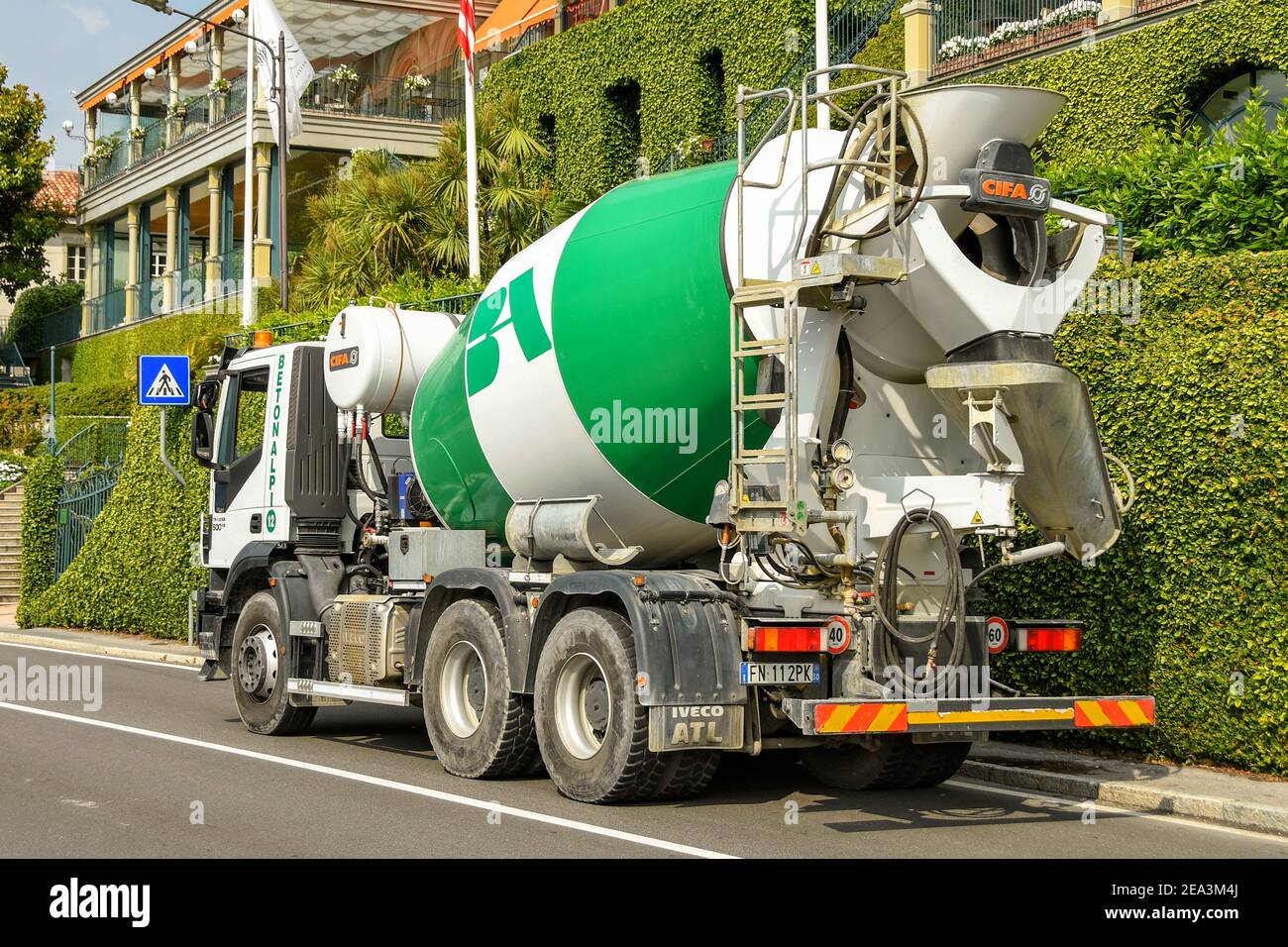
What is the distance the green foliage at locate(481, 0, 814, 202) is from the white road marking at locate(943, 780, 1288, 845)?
1933cm

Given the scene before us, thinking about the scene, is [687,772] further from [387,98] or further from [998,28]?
[387,98]

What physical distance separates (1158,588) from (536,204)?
17024 mm

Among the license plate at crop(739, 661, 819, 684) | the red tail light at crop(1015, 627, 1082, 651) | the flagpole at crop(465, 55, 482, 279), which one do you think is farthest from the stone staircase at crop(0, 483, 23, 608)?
the red tail light at crop(1015, 627, 1082, 651)

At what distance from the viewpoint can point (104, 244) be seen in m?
50.6

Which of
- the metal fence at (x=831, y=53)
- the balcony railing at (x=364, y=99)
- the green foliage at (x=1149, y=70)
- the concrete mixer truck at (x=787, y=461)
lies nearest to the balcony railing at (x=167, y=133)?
the balcony railing at (x=364, y=99)

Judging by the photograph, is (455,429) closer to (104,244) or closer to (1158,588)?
(1158,588)

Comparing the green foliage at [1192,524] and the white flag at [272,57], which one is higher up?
the white flag at [272,57]

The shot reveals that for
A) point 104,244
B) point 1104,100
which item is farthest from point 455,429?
point 104,244

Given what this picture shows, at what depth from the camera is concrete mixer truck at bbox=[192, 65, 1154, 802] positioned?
27.5 ft

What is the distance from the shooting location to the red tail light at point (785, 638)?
845cm

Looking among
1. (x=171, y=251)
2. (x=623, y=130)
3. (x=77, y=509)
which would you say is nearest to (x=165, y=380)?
(x=77, y=509)

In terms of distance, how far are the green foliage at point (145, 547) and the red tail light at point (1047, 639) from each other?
1377 cm

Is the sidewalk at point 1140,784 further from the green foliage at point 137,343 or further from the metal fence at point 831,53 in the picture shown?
the green foliage at point 137,343

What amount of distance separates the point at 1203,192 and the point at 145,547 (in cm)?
1503
